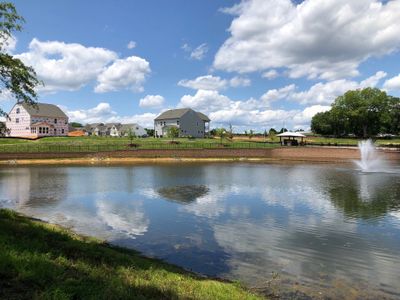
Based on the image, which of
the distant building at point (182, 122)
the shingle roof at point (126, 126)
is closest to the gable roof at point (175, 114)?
the distant building at point (182, 122)

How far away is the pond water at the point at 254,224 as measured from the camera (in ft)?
37.7

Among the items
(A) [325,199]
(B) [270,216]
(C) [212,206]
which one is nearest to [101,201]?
(C) [212,206]

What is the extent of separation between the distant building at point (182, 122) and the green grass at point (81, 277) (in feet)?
303

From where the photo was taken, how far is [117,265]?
9.24 meters

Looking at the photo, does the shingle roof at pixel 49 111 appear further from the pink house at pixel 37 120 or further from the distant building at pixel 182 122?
the distant building at pixel 182 122

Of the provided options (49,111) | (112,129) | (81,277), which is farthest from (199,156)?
(112,129)

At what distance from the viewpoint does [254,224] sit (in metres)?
17.8

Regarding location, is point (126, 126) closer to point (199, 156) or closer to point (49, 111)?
point (49, 111)

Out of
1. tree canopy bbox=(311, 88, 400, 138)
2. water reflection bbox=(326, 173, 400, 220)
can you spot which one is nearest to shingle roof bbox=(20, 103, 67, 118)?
water reflection bbox=(326, 173, 400, 220)

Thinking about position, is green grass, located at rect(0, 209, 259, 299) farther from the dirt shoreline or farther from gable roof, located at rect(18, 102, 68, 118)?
gable roof, located at rect(18, 102, 68, 118)

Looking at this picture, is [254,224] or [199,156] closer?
[254,224]

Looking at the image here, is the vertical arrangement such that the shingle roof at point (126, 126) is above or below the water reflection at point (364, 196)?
above

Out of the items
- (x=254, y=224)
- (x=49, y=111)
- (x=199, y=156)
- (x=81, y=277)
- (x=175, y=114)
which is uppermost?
(x=49, y=111)

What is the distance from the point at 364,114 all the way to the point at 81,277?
114349 mm
